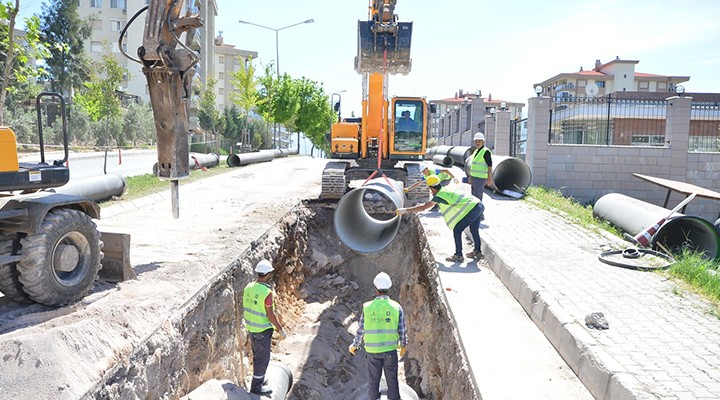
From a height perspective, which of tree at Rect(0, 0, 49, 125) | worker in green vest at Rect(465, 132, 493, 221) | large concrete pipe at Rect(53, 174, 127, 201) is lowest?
large concrete pipe at Rect(53, 174, 127, 201)

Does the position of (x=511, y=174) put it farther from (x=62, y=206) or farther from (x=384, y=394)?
(x=62, y=206)

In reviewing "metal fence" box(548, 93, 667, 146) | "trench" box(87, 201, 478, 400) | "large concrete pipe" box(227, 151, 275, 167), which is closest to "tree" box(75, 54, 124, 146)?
"large concrete pipe" box(227, 151, 275, 167)

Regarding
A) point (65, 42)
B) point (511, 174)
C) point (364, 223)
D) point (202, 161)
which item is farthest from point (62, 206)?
point (65, 42)

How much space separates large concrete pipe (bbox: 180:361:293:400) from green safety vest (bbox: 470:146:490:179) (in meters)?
5.32

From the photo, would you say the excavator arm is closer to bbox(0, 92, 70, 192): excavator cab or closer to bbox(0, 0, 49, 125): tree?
bbox(0, 92, 70, 192): excavator cab

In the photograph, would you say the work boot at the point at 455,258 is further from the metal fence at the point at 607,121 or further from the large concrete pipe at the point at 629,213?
the metal fence at the point at 607,121

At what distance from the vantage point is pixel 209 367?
6.58 metres

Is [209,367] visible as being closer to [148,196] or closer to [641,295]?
[641,295]

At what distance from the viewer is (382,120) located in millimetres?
13039

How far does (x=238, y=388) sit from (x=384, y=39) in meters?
8.67

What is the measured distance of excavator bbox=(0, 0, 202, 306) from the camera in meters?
5.26

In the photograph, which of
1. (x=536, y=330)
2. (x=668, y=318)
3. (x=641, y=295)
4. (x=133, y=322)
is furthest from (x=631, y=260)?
(x=133, y=322)

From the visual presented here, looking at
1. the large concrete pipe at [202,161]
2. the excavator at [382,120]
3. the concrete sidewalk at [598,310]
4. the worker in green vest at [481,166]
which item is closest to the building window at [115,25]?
the large concrete pipe at [202,161]

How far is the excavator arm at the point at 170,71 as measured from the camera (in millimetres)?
6941
